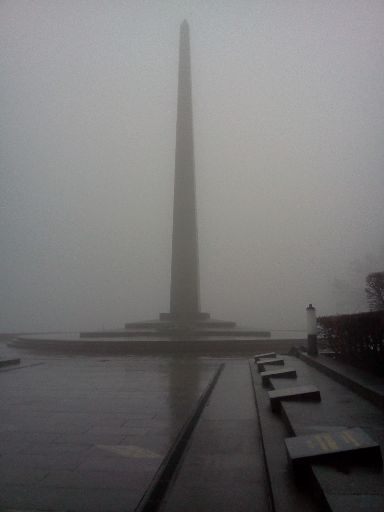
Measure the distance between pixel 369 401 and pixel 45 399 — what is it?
4376 mm

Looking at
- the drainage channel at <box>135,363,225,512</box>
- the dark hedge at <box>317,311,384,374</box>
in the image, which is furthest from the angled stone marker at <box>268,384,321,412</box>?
the dark hedge at <box>317,311,384,374</box>

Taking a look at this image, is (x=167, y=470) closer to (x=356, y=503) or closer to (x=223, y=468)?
(x=223, y=468)

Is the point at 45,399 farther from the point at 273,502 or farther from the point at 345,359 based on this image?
the point at 345,359

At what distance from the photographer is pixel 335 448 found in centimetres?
289

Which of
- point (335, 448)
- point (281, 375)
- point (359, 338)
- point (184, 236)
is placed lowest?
point (335, 448)

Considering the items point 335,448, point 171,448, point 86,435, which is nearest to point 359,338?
point 171,448

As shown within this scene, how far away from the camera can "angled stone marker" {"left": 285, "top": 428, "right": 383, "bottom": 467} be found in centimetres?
283

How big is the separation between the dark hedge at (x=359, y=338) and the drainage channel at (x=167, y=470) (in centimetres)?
261

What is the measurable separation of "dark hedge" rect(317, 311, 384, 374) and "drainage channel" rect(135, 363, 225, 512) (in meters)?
2.61

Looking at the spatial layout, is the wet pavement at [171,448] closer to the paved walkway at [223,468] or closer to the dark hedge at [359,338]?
the paved walkway at [223,468]

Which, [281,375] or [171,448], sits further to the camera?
[281,375]

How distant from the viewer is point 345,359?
310 inches

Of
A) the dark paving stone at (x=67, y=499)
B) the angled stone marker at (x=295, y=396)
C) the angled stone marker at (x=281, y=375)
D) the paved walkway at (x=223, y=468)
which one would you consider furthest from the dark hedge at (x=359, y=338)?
the dark paving stone at (x=67, y=499)

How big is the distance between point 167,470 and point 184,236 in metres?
21.4
